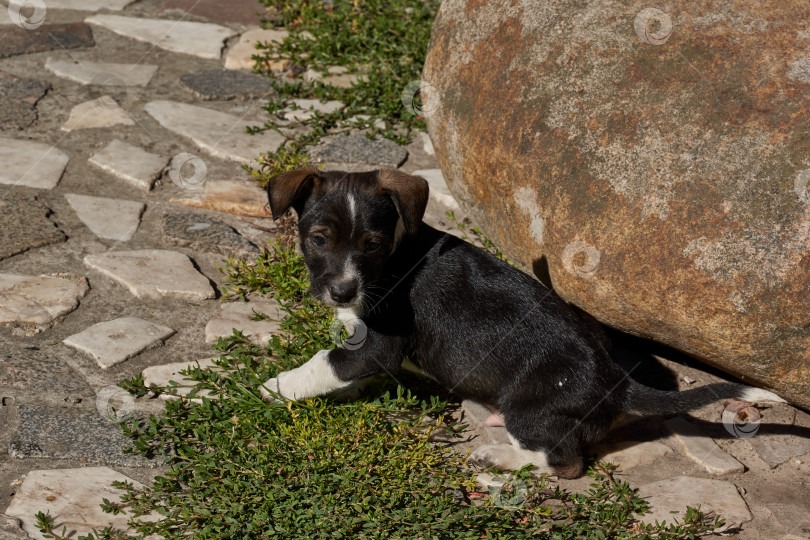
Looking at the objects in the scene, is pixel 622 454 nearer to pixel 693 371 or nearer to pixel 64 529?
pixel 693 371

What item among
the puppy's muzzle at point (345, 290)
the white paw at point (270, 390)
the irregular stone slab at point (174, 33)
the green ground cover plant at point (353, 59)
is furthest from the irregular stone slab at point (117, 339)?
the irregular stone slab at point (174, 33)

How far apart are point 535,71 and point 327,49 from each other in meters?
3.95

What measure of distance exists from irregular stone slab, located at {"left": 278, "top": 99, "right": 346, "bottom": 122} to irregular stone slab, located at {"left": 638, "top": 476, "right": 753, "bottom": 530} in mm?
4431

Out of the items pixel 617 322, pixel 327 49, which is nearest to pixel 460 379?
pixel 617 322

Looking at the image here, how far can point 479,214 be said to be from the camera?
546 centimetres

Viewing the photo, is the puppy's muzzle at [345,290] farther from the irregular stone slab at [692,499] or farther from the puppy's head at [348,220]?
the irregular stone slab at [692,499]

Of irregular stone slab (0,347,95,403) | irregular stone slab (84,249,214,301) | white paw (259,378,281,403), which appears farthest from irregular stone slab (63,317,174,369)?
white paw (259,378,281,403)

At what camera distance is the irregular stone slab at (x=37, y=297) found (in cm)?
497

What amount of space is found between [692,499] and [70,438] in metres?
3.10

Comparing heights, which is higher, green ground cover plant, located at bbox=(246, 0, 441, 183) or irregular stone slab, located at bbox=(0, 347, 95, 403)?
green ground cover plant, located at bbox=(246, 0, 441, 183)

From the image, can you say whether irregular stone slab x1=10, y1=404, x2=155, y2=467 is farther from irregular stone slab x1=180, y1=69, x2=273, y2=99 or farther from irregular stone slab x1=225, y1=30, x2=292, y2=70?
irregular stone slab x1=225, y1=30, x2=292, y2=70

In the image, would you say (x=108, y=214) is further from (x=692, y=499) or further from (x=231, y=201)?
(x=692, y=499)

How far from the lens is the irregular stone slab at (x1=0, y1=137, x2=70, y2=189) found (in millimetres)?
6207

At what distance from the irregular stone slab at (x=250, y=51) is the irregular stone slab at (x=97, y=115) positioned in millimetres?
1314
